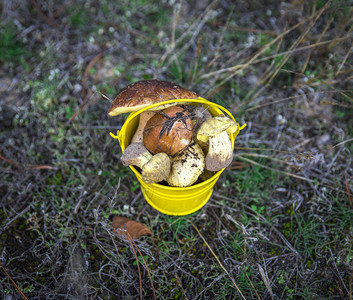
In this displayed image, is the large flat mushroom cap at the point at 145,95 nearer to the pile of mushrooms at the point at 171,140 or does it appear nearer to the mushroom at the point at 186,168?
the pile of mushrooms at the point at 171,140

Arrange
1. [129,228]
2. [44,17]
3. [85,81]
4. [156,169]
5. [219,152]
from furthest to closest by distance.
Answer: [44,17]
[85,81]
[129,228]
[219,152]
[156,169]

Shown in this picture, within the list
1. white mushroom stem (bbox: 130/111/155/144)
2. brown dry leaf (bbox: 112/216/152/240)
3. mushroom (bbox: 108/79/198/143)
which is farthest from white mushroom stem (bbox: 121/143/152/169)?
brown dry leaf (bbox: 112/216/152/240)

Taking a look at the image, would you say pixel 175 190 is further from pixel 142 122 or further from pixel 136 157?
pixel 142 122

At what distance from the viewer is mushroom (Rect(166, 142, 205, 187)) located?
1774 mm

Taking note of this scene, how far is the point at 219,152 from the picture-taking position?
5.77 feet

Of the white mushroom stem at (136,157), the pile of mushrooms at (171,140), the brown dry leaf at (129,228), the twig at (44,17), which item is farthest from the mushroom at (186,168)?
the twig at (44,17)

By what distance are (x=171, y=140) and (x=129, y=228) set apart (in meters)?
0.92

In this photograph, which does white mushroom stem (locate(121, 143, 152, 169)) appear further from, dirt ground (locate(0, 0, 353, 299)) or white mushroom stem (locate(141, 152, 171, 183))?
dirt ground (locate(0, 0, 353, 299))

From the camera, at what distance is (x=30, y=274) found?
2.03 m

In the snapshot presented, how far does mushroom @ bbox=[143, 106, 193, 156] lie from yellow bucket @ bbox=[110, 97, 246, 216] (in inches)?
4.9

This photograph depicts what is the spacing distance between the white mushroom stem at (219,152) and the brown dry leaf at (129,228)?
34.1 inches

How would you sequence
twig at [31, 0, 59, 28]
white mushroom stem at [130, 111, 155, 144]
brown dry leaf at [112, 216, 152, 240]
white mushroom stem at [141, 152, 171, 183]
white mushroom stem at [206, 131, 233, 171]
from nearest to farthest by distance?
white mushroom stem at [141, 152, 171, 183] → white mushroom stem at [206, 131, 233, 171] → white mushroom stem at [130, 111, 155, 144] → brown dry leaf at [112, 216, 152, 240] → twig at [31, 0, 59, 28]

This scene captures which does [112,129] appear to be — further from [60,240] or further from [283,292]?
[283,292]

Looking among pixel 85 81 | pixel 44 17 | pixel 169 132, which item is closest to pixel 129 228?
pixel 169 132
